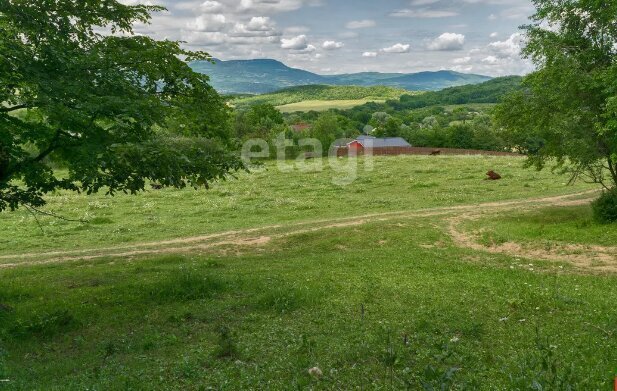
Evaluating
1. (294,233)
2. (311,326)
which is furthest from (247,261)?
(311,326)

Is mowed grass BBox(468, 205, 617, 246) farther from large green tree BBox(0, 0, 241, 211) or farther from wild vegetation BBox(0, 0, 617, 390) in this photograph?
large green tree BBox(0, 0, 241, 211)

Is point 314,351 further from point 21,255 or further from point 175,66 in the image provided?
point 21,255

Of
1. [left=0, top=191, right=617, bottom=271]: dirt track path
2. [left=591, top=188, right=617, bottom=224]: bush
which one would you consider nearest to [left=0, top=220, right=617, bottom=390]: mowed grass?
[left=0, top=191, right=617, bottom=271]: dirt track path

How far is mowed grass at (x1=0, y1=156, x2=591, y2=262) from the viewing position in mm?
26812

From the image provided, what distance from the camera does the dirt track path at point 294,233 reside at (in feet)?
65.6

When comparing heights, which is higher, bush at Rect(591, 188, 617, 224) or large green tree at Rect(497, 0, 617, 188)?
large green tree at Rect(497, 0, 617, 188)

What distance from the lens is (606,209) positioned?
22.0 m

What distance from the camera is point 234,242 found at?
23.3m

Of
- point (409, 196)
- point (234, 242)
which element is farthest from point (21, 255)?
point (409, 196)

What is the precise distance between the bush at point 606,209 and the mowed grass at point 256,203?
9.53 metres

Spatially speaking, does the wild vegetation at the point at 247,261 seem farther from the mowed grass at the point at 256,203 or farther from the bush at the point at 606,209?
the mowed grass at the point at 256,203

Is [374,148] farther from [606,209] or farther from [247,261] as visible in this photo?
[247,261]

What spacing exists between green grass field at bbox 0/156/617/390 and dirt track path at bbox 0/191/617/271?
0.19 m

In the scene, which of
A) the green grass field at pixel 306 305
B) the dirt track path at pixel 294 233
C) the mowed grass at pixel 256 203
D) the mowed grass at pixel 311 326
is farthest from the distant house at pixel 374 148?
the mowed grass at pixel 311 326
